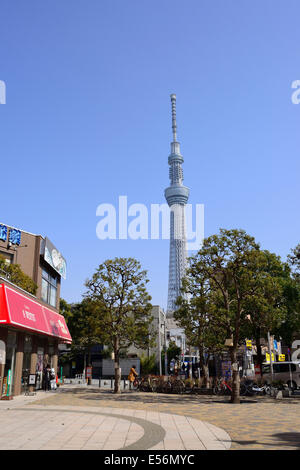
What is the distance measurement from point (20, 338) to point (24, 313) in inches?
117

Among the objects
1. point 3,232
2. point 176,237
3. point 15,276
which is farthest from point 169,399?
point 176,237

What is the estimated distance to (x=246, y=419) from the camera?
13797 mm

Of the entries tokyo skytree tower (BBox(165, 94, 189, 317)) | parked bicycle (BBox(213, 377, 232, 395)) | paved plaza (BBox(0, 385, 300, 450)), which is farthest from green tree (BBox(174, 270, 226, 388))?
tokyo skytree tower (BBox(165, 94, 189, 317))

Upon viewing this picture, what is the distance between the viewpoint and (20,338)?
2484cm

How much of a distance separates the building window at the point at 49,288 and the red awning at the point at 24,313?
78.9 inches

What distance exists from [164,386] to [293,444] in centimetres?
1929

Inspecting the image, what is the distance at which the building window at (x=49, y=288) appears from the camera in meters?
33.4

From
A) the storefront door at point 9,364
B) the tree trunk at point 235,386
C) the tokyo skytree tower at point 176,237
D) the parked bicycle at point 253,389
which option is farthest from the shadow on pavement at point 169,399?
the tokyo skytree tower at point 176,237

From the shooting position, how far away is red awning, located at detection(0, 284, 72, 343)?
19.7 m

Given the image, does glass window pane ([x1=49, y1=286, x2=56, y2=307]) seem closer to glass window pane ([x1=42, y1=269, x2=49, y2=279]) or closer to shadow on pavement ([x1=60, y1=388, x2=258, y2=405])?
glass window pane ([x1=42, y1=269, x2=49, y2=279])

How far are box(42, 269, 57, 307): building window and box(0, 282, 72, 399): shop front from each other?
85.5 inches

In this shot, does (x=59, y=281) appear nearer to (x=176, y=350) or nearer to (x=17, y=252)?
(x=17, y=252)

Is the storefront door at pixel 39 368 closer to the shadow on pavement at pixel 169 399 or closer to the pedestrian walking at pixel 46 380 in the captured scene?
the pedestrian walking at pixel 46 380

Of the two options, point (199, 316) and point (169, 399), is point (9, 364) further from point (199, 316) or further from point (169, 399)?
point (199, 316)
